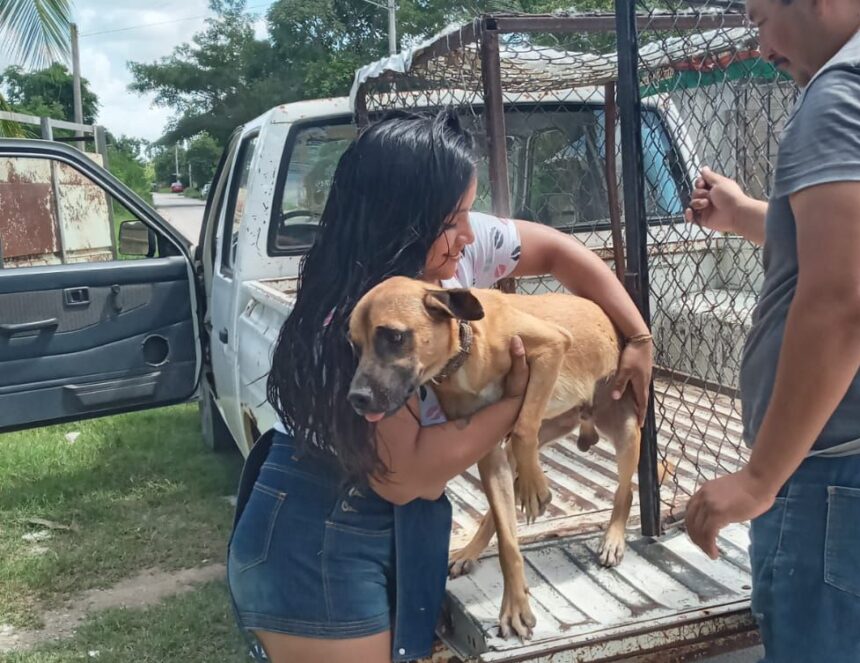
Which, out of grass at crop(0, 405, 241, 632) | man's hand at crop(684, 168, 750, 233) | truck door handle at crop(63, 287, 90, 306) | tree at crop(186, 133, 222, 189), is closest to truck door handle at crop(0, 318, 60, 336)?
truck door handle at crop(63, 287, 90, 306)

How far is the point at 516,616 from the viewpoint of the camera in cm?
178

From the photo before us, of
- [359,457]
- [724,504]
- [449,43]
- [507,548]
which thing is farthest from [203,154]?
[724,504]

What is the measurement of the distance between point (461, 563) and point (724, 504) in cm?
85

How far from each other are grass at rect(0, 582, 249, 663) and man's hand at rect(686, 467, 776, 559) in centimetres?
238

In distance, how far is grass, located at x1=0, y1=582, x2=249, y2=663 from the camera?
10.9 feet

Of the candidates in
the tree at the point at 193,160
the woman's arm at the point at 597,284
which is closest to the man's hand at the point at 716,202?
the woman's arm at the point at 597,284

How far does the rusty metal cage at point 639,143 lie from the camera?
2445mm

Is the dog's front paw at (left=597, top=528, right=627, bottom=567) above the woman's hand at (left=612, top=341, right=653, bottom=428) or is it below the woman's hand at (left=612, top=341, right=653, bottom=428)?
below

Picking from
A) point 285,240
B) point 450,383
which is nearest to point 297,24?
point 285,240

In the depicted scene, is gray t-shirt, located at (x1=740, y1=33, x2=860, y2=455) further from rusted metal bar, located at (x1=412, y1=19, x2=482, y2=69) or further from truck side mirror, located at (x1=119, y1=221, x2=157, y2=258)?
truck side mirror, located at (x1=119, y1=221, x2=157, y2=258)

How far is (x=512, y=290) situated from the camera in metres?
3.15

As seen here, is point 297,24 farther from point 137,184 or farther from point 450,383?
point 450,383

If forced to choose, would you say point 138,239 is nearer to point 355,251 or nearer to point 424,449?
point 355,251

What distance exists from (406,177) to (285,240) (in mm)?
2322
